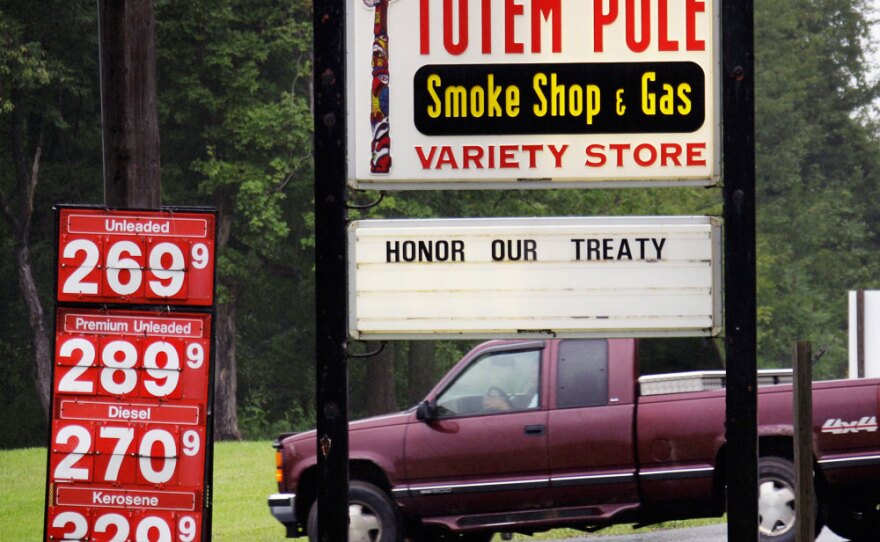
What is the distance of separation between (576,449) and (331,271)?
8048 millimetres

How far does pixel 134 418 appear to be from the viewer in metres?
9.12

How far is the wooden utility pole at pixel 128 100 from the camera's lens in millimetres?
10227

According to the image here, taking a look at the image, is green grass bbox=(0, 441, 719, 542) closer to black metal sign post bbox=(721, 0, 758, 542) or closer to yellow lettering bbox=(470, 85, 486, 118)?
black metal sign post bbox=(721, 0, 758, 542)

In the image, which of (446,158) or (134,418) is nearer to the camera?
(446,158)

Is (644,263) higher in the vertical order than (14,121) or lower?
lower

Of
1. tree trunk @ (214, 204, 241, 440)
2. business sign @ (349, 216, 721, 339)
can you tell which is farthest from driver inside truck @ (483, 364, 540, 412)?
tree trunk @ (214, 204, 241, 440)

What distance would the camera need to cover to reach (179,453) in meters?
9.12

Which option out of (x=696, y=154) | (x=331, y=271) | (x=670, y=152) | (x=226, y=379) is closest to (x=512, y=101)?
(x=670, y=152)

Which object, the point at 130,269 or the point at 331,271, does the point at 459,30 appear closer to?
the point at 331,271

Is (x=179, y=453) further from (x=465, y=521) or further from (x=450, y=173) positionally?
(x=465, y=521)

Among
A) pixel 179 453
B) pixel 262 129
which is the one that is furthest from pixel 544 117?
pixel 262 129

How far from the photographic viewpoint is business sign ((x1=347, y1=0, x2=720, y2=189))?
6.14 m

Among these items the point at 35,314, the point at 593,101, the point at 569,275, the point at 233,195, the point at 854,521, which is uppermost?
the point at 233,195

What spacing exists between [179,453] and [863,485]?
7.24 m
